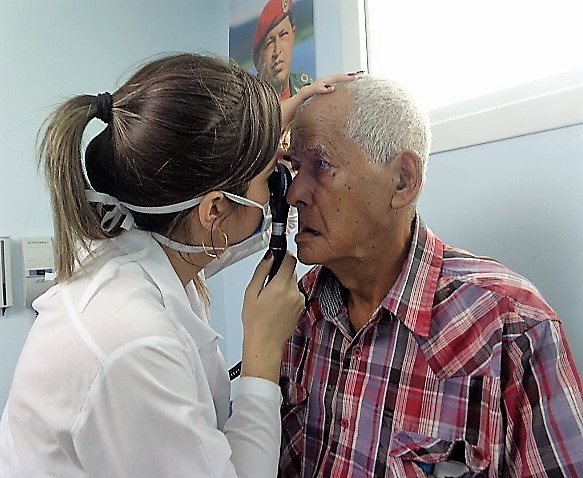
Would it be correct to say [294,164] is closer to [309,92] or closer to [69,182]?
[309,92]

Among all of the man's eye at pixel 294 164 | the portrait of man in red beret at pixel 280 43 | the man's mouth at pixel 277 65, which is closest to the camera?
the man's eye at pixel 294 164

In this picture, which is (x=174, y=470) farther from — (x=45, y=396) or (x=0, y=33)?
(x=0, y=33)

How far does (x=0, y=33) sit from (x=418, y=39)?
143 cm

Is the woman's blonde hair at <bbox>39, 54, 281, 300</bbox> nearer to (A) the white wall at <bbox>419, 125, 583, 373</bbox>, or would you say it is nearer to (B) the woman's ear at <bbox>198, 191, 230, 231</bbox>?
(B) the woman's ear at <bbox>198, 191, 230, 231</bbox>

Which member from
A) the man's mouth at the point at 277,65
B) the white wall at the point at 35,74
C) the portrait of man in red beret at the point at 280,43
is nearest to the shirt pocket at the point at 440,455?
the portrait of man in red beret at the point at 280,43

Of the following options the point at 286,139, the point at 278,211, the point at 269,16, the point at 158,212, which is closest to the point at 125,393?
the point at 158,212

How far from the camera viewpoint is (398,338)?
3.91ft

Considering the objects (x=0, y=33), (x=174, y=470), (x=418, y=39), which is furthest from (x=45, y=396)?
(x=0, y=33)

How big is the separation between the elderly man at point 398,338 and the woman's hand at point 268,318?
8 centimetres

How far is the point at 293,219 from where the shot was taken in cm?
139

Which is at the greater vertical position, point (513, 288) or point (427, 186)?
point (427, 186)

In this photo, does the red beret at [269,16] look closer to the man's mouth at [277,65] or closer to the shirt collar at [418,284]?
the man's mouth at [277,65]

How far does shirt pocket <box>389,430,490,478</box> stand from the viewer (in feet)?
3.49

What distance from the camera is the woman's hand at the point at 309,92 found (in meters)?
1.25
